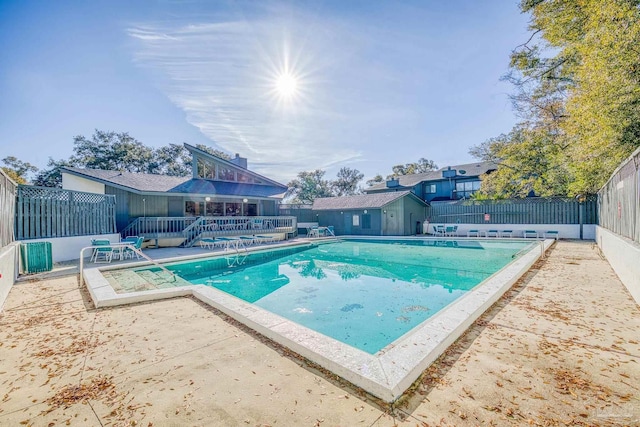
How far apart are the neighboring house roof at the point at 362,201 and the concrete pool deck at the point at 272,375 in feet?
54.2

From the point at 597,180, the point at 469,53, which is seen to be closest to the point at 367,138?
the point at 469,53

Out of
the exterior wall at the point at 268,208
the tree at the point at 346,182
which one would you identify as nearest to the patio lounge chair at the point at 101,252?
the exterior wall at the point at 268,208

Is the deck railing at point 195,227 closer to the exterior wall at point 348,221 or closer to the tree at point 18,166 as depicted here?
the exterior wall at point 348,221

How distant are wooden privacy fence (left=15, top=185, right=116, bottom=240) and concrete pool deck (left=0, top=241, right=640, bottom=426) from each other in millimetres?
6113

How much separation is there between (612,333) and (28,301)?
972 cm

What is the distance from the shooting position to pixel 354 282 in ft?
28.3

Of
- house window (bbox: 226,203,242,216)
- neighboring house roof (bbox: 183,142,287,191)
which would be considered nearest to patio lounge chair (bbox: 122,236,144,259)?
house window (bbox: 226,203,242,216)

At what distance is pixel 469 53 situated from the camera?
11.6 metres

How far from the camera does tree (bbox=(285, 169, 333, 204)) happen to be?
40.9 metres

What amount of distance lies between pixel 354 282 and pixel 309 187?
3302cm

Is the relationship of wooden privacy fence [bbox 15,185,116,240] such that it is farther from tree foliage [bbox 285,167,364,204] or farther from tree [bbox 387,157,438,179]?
tree [bbox 387,157,438,179]

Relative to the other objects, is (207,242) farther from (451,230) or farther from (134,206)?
(451,230)

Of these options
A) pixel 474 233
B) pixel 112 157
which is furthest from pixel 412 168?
pixel 112 157

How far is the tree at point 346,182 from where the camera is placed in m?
43.5
